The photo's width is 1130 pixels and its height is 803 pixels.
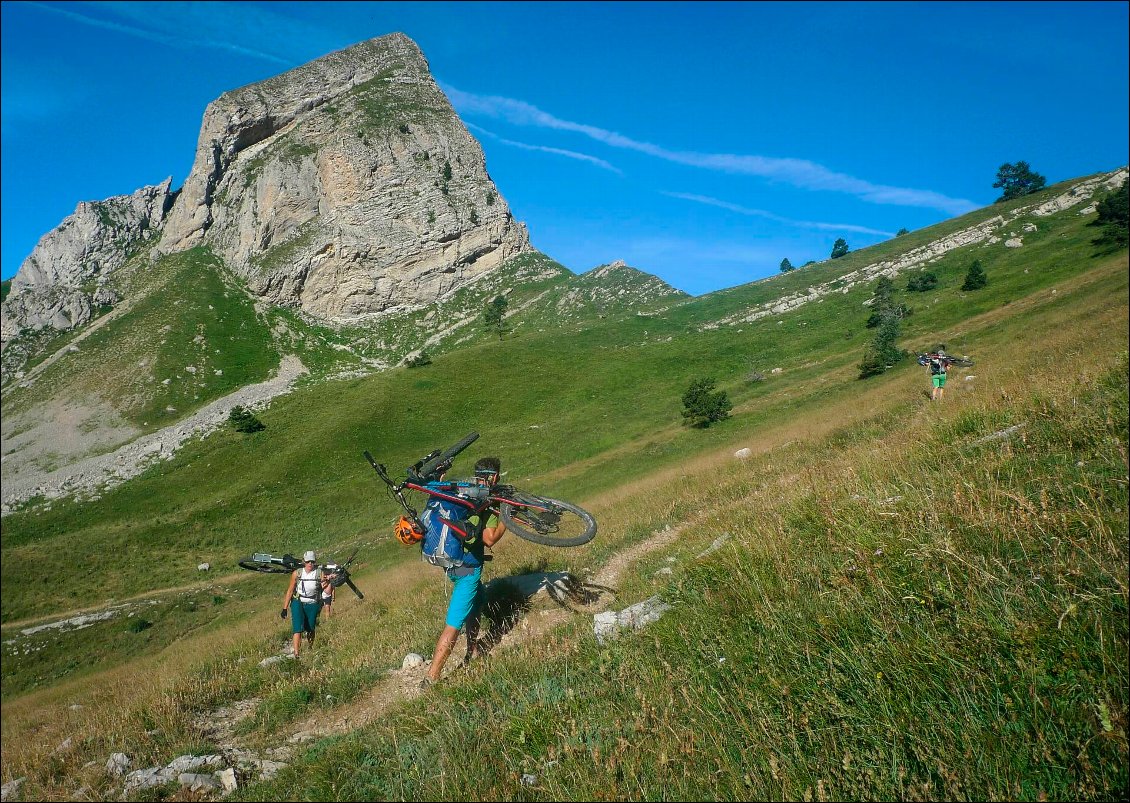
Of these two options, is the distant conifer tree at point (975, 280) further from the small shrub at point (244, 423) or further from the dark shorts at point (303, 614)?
the small shrub at point (244, 423)

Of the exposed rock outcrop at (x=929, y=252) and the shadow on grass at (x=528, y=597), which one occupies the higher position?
the exposed rock outcrop at (x=929, y=252)

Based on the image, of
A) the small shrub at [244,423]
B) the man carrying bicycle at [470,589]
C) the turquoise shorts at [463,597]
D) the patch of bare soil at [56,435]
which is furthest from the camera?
the patch of bare soil at [56,435]

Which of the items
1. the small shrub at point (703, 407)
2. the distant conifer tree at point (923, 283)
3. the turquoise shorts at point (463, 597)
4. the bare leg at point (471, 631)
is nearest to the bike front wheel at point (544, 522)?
the turquoise shorts at point (463, 597)

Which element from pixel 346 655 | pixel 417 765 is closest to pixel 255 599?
pixel 346 655

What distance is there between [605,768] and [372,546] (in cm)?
2516

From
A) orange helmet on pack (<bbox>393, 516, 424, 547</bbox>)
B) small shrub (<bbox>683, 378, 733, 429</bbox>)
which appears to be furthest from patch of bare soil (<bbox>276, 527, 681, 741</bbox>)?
small shrub (<bbox>683, 378, 733, 429</bbox>)

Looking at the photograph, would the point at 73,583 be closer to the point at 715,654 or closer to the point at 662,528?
the point at 662,528

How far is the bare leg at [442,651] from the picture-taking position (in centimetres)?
627

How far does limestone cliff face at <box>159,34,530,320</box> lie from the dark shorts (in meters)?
113

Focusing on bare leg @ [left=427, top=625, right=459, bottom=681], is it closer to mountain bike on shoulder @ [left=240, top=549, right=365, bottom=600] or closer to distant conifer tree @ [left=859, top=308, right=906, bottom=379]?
mountain bike on shoulder @ [left=240, top=549, right=365, bottom=600]

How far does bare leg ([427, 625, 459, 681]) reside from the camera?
6273 millimetres

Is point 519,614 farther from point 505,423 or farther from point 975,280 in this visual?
point 975,280

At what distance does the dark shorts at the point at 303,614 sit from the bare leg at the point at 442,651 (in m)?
5.49

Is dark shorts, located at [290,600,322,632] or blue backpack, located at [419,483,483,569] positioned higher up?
blue backpack, located at [419,483,483,569]
